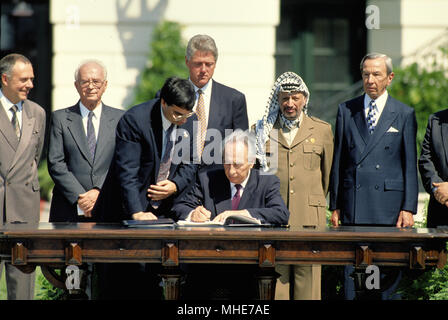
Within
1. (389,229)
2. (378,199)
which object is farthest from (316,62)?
(389,229)

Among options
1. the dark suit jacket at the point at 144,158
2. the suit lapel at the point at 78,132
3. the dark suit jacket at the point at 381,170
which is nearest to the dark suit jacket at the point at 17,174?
the suit lapel at the point at 78,132

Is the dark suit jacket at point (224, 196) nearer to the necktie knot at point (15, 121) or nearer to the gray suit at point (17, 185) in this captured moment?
the gray suit at point (17, 185)

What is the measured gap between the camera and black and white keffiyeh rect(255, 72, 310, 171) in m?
6.51

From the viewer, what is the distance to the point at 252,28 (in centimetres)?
1172

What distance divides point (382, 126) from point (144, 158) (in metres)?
1.98

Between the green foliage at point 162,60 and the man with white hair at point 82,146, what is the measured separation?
4464 millimetres

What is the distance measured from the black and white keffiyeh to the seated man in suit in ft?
1.35

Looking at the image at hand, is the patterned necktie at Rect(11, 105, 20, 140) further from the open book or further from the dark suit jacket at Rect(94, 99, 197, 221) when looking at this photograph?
the open book

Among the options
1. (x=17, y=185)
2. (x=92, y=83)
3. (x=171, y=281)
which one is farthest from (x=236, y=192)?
(x=17, y=185)

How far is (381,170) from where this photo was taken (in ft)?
A: 22.1

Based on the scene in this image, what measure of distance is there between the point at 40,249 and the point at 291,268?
2081mm

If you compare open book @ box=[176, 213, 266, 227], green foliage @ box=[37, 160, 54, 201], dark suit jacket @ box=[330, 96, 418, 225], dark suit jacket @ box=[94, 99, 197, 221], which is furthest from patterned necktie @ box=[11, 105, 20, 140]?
green foliage @ box=[37, 160, 54, 201]

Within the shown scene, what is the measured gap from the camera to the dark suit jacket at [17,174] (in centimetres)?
690
